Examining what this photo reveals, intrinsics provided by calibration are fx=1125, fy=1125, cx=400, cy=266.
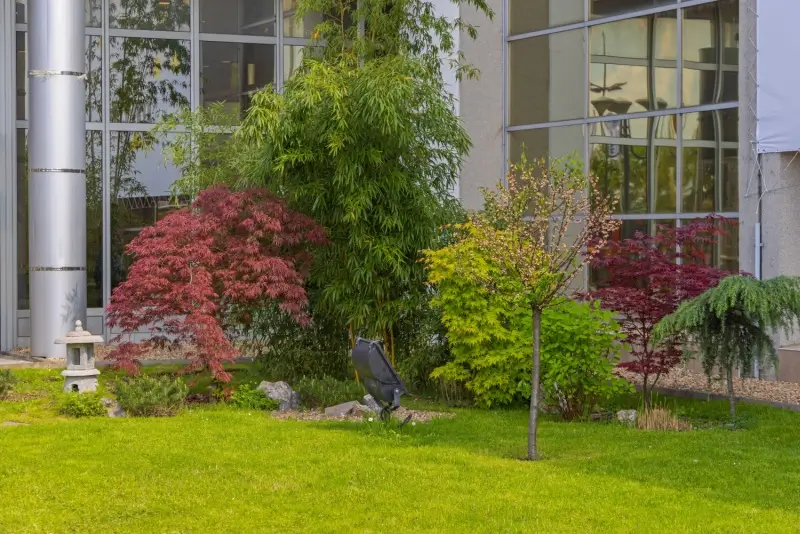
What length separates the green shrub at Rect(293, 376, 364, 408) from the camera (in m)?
11.2

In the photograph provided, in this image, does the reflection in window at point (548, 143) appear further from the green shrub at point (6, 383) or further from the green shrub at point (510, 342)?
the green shrub at point (6, 383)

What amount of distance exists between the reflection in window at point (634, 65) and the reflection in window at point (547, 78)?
26 cm

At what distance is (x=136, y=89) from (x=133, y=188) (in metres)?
1.61

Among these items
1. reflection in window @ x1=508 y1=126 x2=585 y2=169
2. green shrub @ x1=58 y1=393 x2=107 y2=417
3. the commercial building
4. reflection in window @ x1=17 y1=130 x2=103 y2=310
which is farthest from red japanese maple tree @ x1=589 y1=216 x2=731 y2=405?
reflection in window @ x1=17 y1=130 x2=103 y2=310

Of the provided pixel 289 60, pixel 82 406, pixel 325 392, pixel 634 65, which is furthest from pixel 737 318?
pixel 289 60

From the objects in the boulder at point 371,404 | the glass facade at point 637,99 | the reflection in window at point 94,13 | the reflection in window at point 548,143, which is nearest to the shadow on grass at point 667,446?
the boulder at point 371,404

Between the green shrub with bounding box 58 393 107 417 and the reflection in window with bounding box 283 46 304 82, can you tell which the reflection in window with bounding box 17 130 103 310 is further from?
the green shrub with bounding box 58 393 107 417

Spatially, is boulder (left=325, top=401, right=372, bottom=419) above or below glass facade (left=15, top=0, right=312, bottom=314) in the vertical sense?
below

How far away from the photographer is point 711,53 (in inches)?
549

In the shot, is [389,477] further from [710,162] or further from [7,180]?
[7,180]

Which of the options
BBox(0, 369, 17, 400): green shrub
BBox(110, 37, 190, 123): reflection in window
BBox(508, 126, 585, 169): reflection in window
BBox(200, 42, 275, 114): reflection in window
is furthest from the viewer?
BBox(200, 42, 275, 114): reflection in window

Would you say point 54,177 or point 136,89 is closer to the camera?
point 54,177

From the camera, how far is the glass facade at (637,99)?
13852 millimetres

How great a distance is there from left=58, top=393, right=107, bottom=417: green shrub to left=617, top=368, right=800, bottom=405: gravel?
5.04 m
